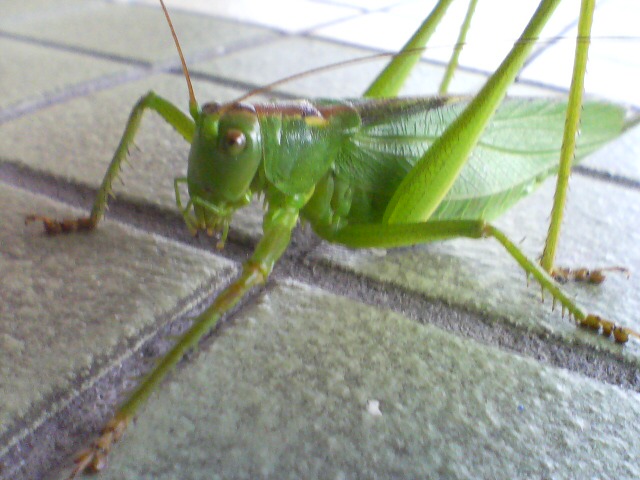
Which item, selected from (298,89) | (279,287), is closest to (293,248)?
(279,287)

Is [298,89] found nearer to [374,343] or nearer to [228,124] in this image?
[228,124]

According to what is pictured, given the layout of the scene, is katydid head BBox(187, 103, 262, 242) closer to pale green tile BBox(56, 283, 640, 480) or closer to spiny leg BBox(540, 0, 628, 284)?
pale green tile BBox(56, 283, 640, 480)

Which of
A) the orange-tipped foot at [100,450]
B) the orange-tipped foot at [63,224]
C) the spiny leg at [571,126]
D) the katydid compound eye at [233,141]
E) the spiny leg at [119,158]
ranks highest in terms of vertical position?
the spiny leg at [571,126]

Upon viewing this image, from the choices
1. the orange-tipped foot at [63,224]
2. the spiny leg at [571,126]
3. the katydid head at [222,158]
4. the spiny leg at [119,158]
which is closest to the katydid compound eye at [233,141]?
the katydid head at [222,158]

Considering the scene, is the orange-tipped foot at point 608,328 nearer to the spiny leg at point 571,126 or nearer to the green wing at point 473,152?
the spiny leg at point 571,126

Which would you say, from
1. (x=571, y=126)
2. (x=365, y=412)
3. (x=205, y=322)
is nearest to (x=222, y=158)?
(x=205, y=322)
